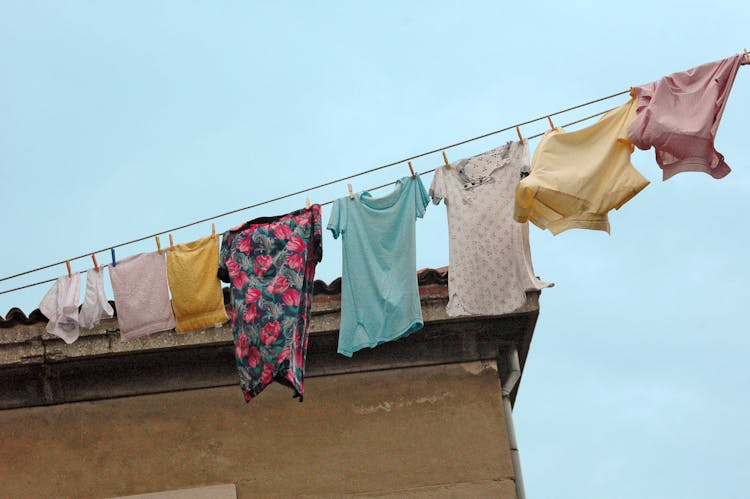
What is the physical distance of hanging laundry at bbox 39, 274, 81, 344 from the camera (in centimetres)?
1086

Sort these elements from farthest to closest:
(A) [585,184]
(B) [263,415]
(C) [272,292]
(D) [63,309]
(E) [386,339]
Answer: (B) [263,415]
(D) [63,309]
(C) [272,292]
(E) [386,339]
(A) [585,184]

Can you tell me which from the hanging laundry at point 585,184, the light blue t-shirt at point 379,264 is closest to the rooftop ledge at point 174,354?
the light blue t-shirt at point 379,264

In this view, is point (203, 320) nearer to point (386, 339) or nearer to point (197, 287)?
point (197, 287)

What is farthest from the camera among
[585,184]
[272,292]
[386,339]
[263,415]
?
[263,415]

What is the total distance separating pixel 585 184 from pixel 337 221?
6.06ft

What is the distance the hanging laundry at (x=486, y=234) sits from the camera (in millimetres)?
10297

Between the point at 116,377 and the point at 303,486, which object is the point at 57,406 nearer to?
the point at 116,377

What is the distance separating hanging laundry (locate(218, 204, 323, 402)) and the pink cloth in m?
2.44

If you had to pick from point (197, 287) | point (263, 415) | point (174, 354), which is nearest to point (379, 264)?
point (197, 287)

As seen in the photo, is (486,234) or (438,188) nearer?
(486,234)

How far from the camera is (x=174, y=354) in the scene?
36.4ft

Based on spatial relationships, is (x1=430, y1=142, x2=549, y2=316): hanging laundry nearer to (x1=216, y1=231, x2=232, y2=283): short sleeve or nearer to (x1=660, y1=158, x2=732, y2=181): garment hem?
(x1=660, y1=158, x2=732, y2=181): garment hem

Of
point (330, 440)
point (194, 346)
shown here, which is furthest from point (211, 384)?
point (330, 440)

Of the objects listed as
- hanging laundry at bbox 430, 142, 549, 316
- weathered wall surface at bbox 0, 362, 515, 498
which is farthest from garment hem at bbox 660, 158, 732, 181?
weathered wall surface at bbox 0, 362, 515, 498
